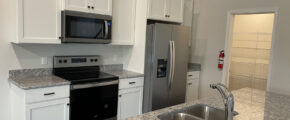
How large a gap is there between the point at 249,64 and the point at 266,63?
361mm

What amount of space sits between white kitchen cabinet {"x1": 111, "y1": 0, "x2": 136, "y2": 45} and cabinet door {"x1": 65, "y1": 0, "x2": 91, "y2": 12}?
0.51 meters

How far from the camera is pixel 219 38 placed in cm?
414

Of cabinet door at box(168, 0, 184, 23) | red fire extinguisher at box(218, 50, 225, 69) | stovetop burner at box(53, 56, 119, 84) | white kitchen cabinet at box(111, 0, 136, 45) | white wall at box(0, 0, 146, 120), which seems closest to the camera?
white wall at box(0, 0, 146, 120)

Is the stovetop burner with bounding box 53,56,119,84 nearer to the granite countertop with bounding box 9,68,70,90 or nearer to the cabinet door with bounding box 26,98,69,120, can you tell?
the granite countertop with bounding box 9,68,70,90

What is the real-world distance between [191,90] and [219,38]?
3.63 feet

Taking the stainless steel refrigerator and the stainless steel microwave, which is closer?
the stainless steel microwave

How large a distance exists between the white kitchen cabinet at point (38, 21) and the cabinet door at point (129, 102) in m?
1.17

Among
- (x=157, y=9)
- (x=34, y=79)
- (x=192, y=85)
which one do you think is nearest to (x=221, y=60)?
(x=192, y=85)

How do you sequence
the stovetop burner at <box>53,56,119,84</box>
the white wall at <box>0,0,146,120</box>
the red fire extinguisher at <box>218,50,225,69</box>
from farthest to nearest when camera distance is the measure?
the red fire extinguisher at <box>218,50,225,69</box> → the stovetop burner at <box>53,56,119,84</box> → the white wall at <box>0,0,146,120</box>

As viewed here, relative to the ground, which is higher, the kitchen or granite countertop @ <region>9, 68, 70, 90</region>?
the kitchen

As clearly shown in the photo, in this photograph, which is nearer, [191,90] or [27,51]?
[27,51]

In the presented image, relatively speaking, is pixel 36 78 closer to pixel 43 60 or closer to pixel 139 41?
pixel 43 60

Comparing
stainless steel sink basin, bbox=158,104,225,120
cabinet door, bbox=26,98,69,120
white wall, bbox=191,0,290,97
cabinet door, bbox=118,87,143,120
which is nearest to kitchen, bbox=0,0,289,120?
white wall, bbox=191,0,290,97

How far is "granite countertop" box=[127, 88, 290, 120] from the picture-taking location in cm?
163
